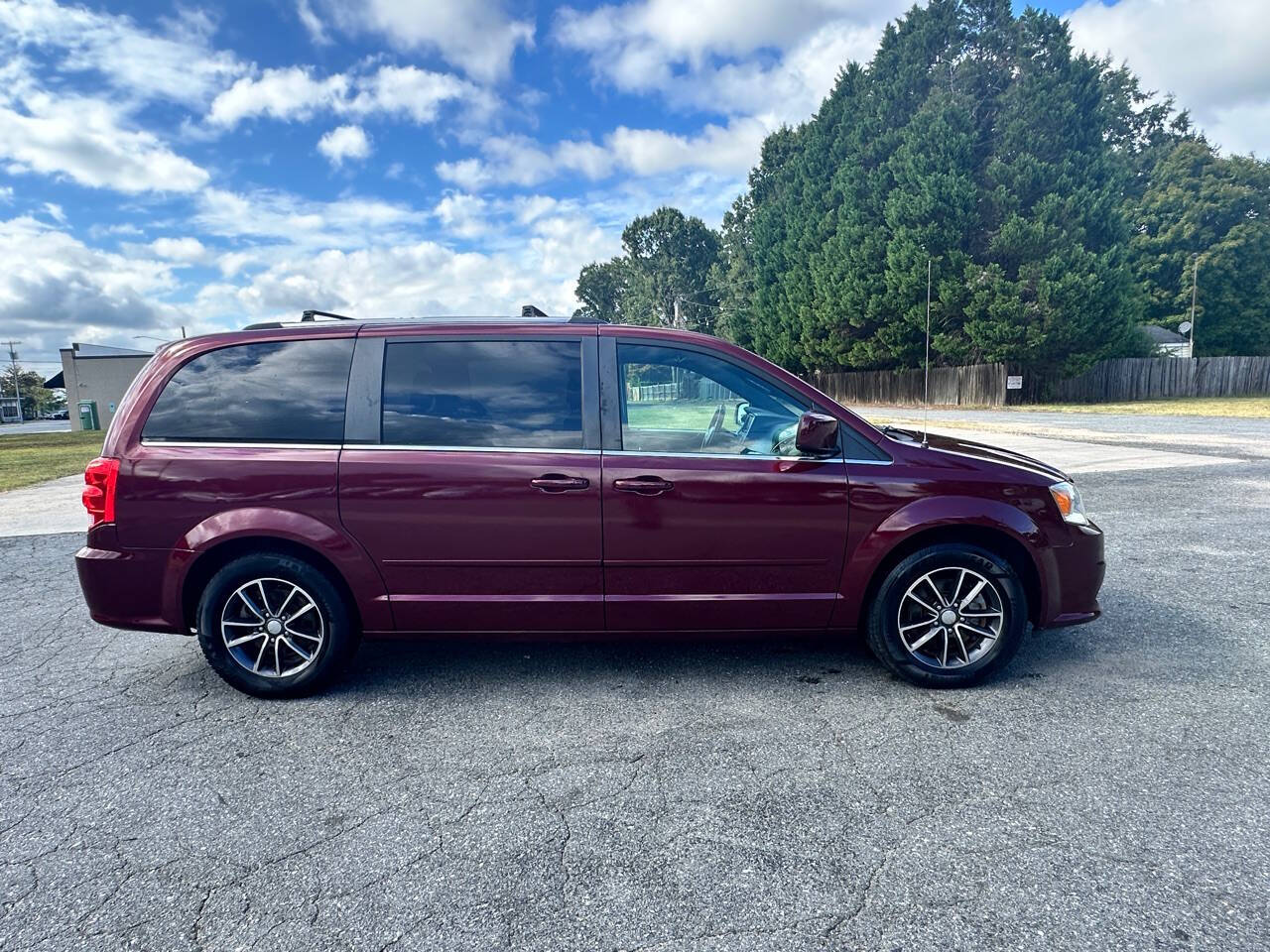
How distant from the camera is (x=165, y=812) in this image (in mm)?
2543

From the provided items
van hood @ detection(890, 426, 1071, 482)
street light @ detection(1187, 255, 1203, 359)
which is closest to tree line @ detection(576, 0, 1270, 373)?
street light @ detection(1187, 255, 1203, 359)

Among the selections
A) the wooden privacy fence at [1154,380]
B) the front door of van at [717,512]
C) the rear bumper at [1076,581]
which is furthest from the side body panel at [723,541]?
the wooden privacy fence at [1154,380]

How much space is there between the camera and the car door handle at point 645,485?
10.7 feet

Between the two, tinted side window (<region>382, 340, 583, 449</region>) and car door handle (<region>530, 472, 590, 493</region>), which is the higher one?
tinted side window (<region>382, 340, 583, 449</region>)

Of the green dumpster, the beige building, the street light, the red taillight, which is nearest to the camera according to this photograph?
the red taillight

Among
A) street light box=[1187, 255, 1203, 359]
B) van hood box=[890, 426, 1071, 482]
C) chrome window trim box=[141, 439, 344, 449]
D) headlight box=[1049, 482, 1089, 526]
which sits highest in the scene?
street light box=[1187, 255, 1203, 359]

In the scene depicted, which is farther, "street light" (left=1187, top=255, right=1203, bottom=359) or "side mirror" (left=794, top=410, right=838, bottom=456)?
"street light" (left=1187, top=255, right=1203, bottom=359)

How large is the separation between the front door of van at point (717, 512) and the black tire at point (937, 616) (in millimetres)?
289

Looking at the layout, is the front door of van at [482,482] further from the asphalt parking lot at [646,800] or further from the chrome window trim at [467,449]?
the asphalt parking lot at [646,800]

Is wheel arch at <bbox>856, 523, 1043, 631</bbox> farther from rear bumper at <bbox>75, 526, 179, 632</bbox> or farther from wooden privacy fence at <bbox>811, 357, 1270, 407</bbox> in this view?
wooden privacy fence at <bbox>811, 357, 1270, 407</bbox>

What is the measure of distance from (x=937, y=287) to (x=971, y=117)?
9.30 metres

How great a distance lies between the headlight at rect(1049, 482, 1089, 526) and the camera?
3455 mm

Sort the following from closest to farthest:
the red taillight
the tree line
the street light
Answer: the red taillight → the tree line → the street light

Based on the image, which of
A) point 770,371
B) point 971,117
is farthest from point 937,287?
point 770,371
